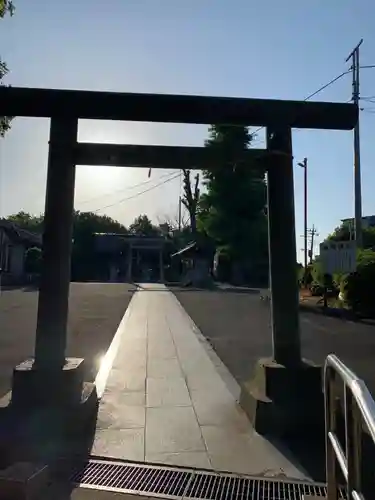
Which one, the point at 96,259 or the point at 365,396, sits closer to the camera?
the point at 365,396

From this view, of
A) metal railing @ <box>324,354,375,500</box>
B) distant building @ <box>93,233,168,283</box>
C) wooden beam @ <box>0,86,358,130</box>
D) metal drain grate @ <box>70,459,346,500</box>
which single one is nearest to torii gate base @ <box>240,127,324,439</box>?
wooden beam @ <box>0,86,358,130</box>

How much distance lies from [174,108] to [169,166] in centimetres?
64

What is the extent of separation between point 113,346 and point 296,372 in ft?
17.7

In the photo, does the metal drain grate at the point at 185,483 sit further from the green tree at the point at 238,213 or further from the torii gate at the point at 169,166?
the green tree at the point at 238,213

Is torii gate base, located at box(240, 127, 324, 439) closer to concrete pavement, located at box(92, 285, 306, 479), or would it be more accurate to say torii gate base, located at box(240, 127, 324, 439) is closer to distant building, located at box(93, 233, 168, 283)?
concrete pavement, located at box(92, 285, 306, 479)

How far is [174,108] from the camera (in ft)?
16.4

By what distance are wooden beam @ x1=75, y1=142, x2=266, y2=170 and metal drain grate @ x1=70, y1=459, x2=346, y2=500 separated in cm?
287

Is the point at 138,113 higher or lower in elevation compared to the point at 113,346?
higher

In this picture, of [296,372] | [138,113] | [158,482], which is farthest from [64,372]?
[138,113]

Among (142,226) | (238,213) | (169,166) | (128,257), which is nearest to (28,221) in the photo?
(142,226)

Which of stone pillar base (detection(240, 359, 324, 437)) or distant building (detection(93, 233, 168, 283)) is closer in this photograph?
stone pillar base (detection(240, 359, 324, 437))

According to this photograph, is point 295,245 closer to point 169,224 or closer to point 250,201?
point 250,201

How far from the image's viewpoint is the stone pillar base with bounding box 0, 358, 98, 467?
4.24m

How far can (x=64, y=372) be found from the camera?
15.1 feet
